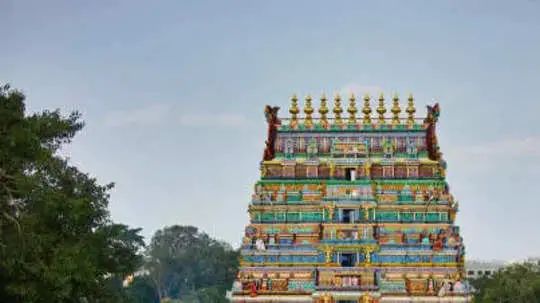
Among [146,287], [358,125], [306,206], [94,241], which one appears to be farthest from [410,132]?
[146,287]

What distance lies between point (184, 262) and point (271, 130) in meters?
50.2

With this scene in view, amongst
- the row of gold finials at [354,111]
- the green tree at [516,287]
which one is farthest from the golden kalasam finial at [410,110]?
the green tree at [516,287]

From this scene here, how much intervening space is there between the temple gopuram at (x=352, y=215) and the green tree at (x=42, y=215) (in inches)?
625

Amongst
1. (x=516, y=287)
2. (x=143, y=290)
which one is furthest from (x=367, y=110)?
(x=143, y=290)

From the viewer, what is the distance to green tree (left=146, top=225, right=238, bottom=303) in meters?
98.1

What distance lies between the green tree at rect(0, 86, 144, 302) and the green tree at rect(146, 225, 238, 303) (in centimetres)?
5874

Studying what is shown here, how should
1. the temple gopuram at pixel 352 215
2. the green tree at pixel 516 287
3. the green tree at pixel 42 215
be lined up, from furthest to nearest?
the green tree at pixel 516 287, the temple gopuram at pixel 352 215, the green tree at pixel 42 215

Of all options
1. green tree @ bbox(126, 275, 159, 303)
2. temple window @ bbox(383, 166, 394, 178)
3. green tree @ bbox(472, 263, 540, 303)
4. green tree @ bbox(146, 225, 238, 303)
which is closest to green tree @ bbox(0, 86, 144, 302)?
temple window @ bbox(383, 166, 394, 178)

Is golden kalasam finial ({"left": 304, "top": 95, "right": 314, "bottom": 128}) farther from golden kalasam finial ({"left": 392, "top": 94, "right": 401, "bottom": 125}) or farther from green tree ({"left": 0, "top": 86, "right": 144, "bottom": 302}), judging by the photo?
green tree ({"left": 0, "top": 86, "right": 144, "bottom": 302})

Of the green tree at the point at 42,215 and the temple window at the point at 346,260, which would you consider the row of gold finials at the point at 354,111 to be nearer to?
the temple window at the point at 346,260

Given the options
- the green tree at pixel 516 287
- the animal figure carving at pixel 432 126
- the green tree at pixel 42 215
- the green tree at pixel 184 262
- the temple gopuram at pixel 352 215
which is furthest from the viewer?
the green tree at pixel 184 262

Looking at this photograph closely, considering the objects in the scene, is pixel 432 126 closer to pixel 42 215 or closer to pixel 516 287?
pixel 516 287

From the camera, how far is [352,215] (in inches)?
2028

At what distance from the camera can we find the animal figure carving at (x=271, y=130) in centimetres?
5416
